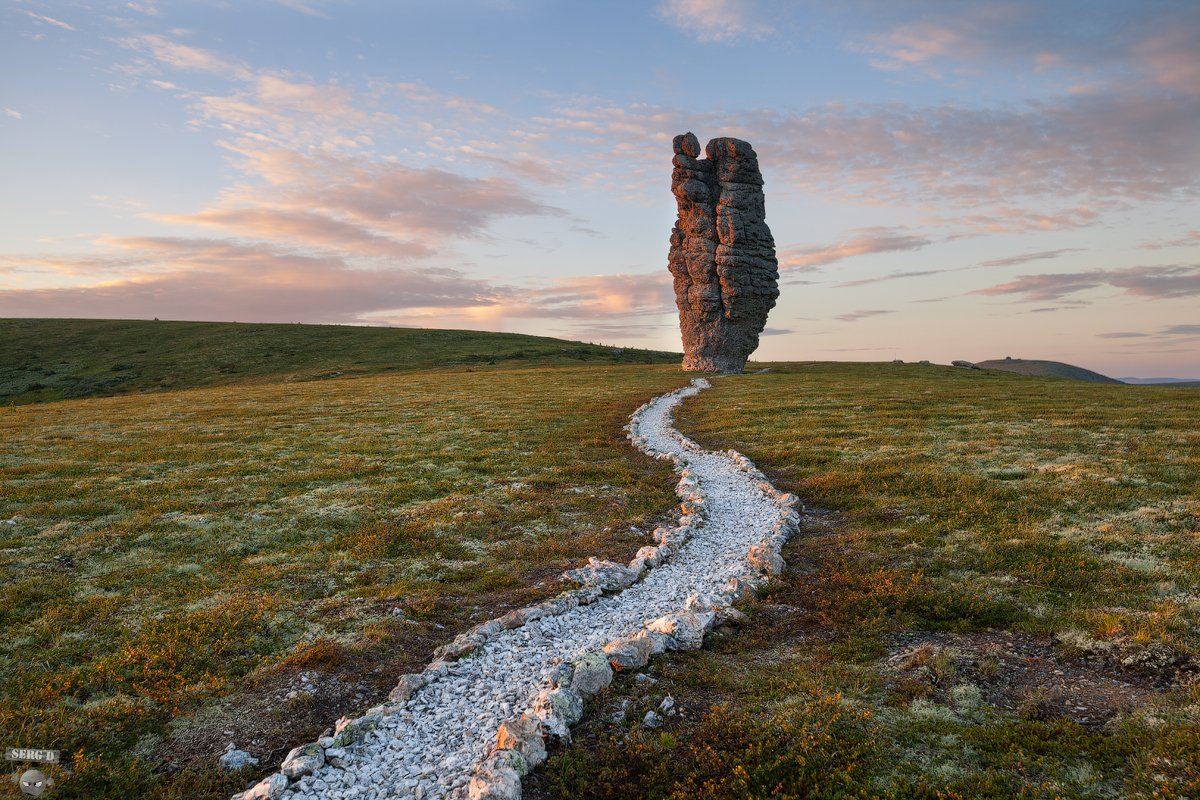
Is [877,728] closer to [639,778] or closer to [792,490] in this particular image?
[639,778]

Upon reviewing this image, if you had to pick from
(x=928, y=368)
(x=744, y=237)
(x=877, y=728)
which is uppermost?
(x=744, y=237)

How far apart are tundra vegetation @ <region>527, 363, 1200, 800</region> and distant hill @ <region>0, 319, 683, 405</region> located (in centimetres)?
9462

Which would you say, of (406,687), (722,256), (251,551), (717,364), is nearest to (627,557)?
(406,687)

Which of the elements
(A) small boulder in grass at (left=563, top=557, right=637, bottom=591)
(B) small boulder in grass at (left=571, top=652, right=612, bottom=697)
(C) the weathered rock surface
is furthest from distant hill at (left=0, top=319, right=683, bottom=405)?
(B) small boulder in grass at (left=571, top=652, right=612, bottom=697)

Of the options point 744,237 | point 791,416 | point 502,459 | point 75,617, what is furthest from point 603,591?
point 744,237

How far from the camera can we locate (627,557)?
1858 cm

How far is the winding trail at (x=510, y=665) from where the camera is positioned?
9203mm

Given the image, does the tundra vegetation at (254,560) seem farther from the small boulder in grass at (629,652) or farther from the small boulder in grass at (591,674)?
the small boulder in grass at (629,652)

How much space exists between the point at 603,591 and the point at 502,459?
57.0 feet

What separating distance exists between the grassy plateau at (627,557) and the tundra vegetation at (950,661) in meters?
0.06

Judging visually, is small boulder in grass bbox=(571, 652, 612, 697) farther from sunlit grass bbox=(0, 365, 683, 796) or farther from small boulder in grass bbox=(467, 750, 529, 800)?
sunlit grass bbox=(0, 365, 683, 796)

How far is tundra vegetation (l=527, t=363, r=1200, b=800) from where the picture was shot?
29.1ft

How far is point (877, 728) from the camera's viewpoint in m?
9.73

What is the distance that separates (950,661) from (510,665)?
8598 mm
